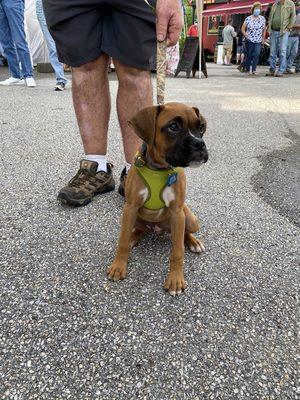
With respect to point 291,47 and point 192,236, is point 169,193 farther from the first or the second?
point 291,47

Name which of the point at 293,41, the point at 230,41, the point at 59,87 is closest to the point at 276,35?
the point at 293,41

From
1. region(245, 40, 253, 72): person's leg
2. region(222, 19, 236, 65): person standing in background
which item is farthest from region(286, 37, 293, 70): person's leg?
region(222, 19, 236, 65): person standing in background

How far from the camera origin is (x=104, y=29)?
2340 millimetres

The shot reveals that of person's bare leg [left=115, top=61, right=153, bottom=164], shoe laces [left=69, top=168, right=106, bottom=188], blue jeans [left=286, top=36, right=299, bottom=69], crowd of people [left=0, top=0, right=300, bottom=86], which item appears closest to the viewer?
person's bare leg [left=115, top=61, right=153, bottom=164]

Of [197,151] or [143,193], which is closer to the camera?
[197,151]

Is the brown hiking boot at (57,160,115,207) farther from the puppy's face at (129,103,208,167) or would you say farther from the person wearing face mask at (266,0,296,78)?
the person wearing face mask at (266,0,296,78)

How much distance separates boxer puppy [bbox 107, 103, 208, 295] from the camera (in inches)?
65.7

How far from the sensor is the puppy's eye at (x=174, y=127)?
1.69 meters

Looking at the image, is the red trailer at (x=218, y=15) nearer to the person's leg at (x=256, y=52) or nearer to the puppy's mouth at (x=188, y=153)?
the person's leg at (x=256, y=52)

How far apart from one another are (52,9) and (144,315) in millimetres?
2029

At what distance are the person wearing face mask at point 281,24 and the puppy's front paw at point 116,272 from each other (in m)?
11.1

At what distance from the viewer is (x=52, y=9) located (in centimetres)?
229

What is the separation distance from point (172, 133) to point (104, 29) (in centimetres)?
113

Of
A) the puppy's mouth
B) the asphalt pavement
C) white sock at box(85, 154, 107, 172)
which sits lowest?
the asphalt pavement
